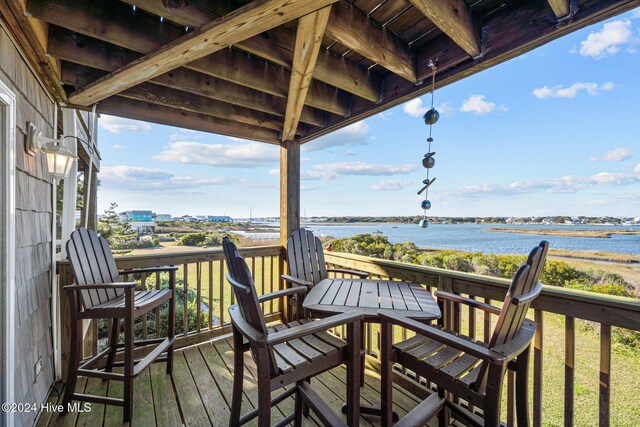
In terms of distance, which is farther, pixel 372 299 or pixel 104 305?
pixel 104 305

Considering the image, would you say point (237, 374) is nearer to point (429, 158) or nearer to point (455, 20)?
point (429, 158)

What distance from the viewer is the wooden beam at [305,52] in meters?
1.58

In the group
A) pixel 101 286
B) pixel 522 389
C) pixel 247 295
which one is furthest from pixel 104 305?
pixel 522 389

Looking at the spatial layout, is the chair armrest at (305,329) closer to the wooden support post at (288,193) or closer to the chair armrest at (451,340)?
the chair armrest at (451,340)

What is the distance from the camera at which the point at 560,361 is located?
5.22 meters

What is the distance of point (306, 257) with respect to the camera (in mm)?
2783

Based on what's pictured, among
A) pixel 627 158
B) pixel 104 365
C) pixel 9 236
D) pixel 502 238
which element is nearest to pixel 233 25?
pixel 9 236

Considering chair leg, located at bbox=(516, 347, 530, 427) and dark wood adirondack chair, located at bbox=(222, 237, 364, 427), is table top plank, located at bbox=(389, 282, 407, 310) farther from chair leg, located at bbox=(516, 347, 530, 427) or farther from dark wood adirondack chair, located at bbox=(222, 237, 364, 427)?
chair leg, located at bbox=(516, 347, 530, 427)

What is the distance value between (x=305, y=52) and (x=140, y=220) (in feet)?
30.9

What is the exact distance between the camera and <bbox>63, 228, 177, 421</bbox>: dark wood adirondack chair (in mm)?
1881

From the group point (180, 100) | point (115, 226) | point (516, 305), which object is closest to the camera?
point (516, 305)

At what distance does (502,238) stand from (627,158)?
5015mm

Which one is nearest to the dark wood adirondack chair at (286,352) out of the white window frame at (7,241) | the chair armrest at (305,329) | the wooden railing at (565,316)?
the chair armrest at (305,329)

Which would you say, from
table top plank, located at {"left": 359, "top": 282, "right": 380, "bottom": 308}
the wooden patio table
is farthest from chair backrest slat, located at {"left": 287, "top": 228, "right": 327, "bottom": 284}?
table top plank, located at {"left": 359, "top": 282, "right": 380, "bottom": 308}
